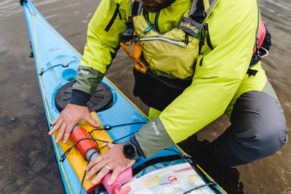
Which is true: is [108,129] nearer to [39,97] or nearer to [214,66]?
[214,66]

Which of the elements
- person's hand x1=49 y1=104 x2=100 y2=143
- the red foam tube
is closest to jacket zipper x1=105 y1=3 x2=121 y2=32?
person's hand x1=49 y1=104 x2=100 y2=143

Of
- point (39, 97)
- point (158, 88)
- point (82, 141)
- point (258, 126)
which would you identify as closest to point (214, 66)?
point (258, 126)

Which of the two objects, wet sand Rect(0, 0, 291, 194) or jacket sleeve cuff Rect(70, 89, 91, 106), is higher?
jacket sleeve cuff Rect(70, 89, 91, 106)

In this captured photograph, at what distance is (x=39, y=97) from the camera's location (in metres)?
3.88

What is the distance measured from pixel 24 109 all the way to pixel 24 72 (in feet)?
2.88

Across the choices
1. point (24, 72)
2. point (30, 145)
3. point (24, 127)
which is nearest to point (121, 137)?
point (30, 145)

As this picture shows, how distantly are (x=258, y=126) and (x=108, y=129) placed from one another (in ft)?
3.93

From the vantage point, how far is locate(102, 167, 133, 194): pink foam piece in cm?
182

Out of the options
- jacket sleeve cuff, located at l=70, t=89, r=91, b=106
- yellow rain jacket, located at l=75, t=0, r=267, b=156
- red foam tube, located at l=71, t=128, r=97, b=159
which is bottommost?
red foam tube, located at l=71, t=128, r=97, b=159

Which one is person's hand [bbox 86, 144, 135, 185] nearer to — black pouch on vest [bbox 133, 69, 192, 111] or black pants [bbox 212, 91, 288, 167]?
black pouch on vest [bbox 133, 69, 192, 111]

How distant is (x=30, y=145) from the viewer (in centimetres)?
321

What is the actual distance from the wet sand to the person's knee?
2.42 ft

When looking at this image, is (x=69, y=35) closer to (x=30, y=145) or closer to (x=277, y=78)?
(x=30, y=145)

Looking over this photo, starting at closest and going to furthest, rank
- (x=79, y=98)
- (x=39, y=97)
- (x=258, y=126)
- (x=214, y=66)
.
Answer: (x=214, y=66) → (x=258, y=126) → (x=79, y=98) → (x=39, y=97)
